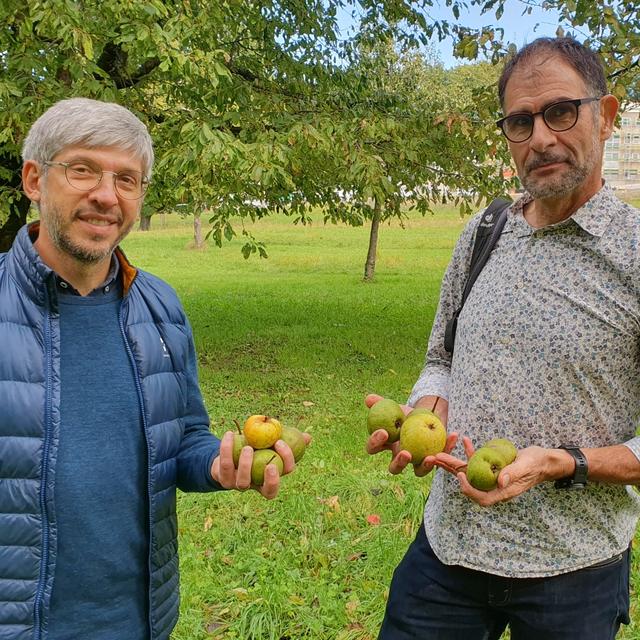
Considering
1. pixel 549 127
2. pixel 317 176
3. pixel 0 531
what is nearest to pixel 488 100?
pixel 317 176

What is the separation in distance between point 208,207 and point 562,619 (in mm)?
5929

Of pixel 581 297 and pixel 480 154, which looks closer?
pixel 581 297

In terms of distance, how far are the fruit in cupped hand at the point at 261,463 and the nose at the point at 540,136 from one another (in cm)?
125

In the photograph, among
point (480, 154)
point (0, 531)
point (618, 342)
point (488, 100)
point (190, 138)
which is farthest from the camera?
point (480, 154)

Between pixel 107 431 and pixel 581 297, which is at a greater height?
pixel 581 297

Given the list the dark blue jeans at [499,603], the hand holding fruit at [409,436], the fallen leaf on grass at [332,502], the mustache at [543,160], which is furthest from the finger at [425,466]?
the fallen leaf on grass at [332,502]

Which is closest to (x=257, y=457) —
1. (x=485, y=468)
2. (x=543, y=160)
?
(x=485, y=468)

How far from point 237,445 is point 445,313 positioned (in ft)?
3.01

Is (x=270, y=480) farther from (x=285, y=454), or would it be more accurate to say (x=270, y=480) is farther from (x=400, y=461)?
(x=400, y=461)

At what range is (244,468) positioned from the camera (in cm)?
212

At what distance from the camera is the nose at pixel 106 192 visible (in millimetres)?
2080

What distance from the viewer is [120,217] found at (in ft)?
7.14

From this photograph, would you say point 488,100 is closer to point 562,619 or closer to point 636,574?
point 636,574

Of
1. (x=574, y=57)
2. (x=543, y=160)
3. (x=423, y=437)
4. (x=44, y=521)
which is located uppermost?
(x=574, y=57)
